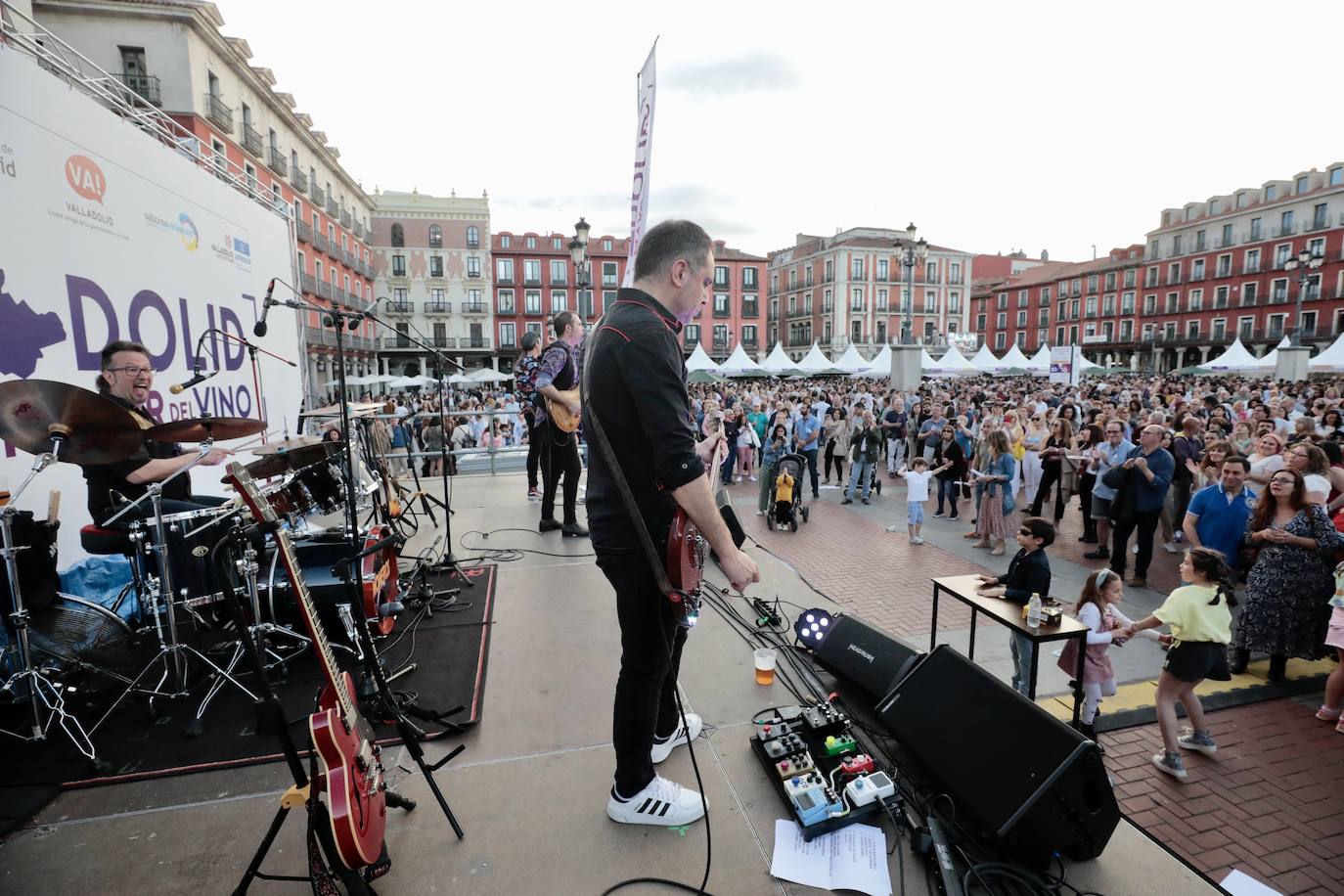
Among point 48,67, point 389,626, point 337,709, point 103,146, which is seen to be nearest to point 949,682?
point 337,709

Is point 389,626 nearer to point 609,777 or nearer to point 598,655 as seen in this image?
point 598,655

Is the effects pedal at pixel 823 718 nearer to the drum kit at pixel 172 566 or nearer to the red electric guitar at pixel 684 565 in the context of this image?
the red electric guitar at pixel 684 565

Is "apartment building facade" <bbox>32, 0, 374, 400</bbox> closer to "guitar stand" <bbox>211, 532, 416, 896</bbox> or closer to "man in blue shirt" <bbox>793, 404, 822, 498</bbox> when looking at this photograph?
"man in blue shirt" <bbox>793, 404, 822, 498</bbox>

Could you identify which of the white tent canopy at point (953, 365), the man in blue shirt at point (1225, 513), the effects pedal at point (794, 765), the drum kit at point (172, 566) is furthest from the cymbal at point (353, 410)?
the white tent canopy at point (953, 365)

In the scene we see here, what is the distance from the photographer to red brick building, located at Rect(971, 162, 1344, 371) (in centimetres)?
4362

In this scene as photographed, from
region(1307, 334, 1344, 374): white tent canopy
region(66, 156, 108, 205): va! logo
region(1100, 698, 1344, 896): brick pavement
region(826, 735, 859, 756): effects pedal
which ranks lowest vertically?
region(1100, 698, 1344, 896): brick pavement

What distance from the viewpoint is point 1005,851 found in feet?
7.88

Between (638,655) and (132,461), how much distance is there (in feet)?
11.5

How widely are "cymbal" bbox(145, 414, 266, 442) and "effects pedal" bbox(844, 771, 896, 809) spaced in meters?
3.35

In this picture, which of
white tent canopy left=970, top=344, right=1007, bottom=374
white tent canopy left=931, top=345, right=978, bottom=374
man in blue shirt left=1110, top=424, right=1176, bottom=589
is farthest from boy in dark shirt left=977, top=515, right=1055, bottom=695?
white tent canopy left=970, top=344, right=1007, bottom=374

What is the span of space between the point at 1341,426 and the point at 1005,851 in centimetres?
1155

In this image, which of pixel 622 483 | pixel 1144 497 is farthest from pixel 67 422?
pixel 1144 497

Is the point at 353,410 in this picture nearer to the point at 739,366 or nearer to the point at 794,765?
the point at 794,765

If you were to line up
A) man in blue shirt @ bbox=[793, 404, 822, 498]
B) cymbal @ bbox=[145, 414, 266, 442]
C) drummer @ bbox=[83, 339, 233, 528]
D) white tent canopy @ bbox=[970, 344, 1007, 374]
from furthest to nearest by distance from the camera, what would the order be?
white tent canopy @ bbox=[970, 344, 1007, 374] → man in blue shirt @ bbox=[793, 404, 822, 498] → drummer @ bbox=[83, 339, 233, 528] → cymbal @ bbox=[145, 414, 266, 442]
